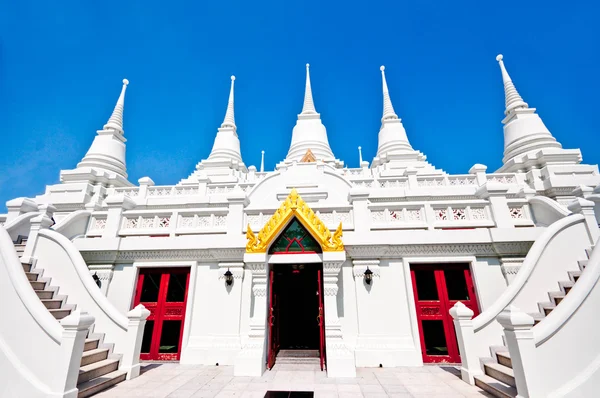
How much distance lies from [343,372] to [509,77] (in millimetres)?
26739

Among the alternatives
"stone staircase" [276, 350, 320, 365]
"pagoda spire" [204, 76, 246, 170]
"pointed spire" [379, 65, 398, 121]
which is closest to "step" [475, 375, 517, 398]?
"stone staircase" [276, 350, 320, 365]

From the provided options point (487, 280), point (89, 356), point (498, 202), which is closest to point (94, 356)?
point (89, 356)

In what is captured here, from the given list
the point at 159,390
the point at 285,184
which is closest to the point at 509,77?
the point at 285,184

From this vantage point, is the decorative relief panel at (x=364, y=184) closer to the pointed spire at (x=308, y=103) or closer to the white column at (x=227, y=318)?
the white column at (x=227, y=318)

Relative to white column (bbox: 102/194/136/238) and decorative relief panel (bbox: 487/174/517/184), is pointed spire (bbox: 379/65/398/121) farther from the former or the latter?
white column (bbox: 102/194/136/238)

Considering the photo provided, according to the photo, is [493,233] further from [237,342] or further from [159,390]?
[159,390]

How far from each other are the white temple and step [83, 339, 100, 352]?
31 millimetres

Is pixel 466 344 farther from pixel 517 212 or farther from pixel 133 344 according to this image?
pixel 133 344

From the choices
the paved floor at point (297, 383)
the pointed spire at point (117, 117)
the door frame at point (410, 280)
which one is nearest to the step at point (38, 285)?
the paved floor at point (297, 383)

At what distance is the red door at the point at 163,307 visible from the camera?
835cm

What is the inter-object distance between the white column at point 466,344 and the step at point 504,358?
44 centimetres

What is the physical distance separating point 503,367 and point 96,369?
871 centimetres

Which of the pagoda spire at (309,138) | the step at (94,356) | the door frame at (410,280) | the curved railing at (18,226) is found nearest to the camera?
the step at (94,356)

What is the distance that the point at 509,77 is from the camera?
2284 cm
